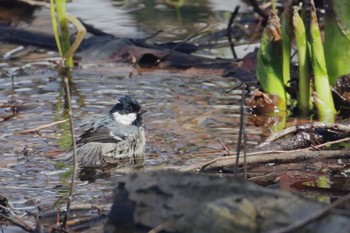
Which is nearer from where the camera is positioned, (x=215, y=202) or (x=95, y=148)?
(x=215, y=202)

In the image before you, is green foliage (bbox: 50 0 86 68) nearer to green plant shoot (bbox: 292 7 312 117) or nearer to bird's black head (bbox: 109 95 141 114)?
bird's black head (bbox: 109 95 141 114)

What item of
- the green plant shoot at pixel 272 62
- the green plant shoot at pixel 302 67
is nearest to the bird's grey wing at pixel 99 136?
the green plant shoot at pixel 272 62

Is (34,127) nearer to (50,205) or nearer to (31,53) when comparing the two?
(50,205)

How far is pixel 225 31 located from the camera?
10.3 meters

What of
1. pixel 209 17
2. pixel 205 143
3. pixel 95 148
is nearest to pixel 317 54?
pixel 205 143

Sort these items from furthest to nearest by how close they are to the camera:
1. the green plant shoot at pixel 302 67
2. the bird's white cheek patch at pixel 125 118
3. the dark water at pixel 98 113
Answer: the bird's white cheek patch at pixel 125 118, the green plant shoot at pixel 302 67, the dark water at pixel 98 113

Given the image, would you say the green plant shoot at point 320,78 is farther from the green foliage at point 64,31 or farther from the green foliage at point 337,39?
the green foliage at point 64,31

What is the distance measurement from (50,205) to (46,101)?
9.00 ft

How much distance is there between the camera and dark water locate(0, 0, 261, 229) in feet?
18.0

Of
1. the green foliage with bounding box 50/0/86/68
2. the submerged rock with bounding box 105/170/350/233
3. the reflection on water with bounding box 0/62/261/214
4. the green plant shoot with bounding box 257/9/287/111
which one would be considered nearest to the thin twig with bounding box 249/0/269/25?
the reflection on water with bounding box 0/62/261/214

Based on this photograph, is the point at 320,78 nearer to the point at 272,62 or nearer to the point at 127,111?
the point at 272,62

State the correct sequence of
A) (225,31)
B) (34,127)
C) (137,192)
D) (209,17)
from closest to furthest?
(137,192) → (34,127) → (225,31) → (209,17)

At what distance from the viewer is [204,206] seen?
3.28 metres

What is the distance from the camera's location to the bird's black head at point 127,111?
260 inches
